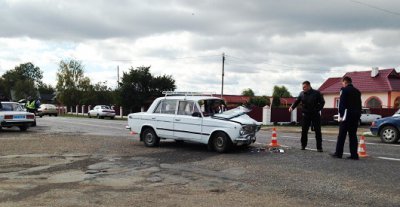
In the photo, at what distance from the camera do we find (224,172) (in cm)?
934

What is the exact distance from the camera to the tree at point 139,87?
56.2 m

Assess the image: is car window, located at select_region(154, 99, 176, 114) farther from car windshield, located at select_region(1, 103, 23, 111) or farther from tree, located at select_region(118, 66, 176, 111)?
tree, located at select_region(118, 66, 176, 111)

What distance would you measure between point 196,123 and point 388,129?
762 centimetres

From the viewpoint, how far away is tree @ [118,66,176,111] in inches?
2212

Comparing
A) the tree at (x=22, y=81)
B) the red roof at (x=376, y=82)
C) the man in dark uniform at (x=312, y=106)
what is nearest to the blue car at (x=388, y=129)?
the man in dark uniform at (x=312, y=106)

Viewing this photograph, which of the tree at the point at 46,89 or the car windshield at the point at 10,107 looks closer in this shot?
the car windshield at the point at 10,107

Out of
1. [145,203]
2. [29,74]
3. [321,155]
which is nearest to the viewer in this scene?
[145,203]

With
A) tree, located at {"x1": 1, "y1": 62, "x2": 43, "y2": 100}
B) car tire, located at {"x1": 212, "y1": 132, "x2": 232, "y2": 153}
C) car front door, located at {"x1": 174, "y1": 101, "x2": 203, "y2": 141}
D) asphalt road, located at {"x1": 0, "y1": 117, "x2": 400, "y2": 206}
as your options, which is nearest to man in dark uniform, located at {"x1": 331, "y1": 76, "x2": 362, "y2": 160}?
asphalt road, located at {"x1": 0, "y1": 117, "x2": 400, "y2": 206}

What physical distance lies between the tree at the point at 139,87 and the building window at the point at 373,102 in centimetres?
2428

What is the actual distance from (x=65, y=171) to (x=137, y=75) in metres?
48.6

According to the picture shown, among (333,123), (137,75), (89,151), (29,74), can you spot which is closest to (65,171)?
(89,151)

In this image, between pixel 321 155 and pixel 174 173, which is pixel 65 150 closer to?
pixel 174 173

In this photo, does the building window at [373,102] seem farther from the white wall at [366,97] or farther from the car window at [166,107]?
the car window at [166,107]

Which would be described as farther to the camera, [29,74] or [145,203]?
[29,74]
